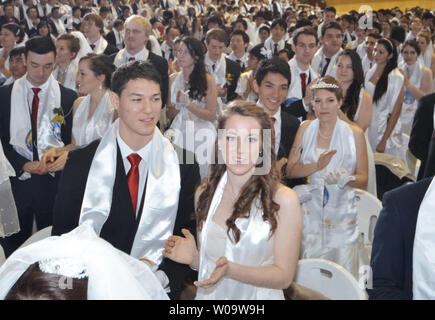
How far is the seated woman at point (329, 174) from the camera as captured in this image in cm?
346

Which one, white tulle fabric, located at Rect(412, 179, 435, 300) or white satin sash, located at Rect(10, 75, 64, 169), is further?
white satin sash, located at Rect(10, 75, 64, 169)

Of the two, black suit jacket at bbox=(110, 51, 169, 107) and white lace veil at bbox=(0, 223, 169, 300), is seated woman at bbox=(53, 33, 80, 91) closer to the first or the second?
black suit jacket at bbox=(110, 51, 169, 107)

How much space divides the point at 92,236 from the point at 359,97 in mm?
3414

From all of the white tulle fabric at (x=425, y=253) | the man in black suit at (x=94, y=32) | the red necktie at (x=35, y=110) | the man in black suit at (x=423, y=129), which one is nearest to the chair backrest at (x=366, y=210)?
the man in black suit at (x=423, y=129)

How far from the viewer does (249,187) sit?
2.27 metres

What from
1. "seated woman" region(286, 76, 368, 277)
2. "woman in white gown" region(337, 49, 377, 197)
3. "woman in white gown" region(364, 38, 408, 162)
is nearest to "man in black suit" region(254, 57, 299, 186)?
"seated woman" region(286, 76, 368, 277)

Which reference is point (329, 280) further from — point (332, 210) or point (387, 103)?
point (387, 103)

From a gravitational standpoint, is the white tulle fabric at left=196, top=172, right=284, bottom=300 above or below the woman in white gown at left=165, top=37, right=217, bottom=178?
below

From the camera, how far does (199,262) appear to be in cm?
232

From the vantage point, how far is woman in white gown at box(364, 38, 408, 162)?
5.70 m

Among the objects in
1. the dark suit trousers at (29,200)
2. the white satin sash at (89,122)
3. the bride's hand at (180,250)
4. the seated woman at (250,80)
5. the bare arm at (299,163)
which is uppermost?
the seated woman at (250,80)

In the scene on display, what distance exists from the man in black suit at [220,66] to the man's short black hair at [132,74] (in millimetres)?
3987

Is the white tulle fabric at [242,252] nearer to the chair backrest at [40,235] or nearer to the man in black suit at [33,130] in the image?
the chair backrest at [40,235]

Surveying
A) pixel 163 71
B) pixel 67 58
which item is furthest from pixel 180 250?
pixel 67 58
